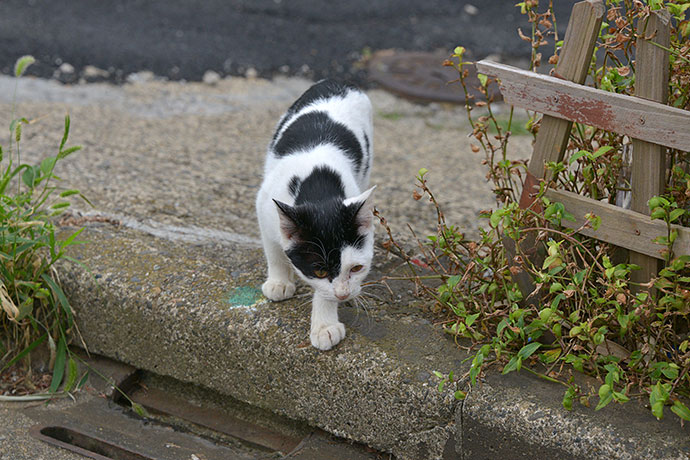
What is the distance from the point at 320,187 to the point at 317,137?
394 mm

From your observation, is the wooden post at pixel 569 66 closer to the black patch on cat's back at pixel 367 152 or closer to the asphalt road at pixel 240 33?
the black patch on cat's back at pixel 367 152

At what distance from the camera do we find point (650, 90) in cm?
212

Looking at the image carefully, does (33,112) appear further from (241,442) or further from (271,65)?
(241,442)

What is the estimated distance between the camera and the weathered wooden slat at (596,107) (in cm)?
205

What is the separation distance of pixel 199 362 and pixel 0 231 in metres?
0.87

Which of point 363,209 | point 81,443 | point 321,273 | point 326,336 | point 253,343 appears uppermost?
point 363,209

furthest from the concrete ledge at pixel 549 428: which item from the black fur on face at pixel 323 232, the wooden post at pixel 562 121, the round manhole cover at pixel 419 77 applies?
the round manhole cover at pixel 419 77

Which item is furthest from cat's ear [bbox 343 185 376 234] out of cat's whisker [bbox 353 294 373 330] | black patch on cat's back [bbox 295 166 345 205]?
cat's whisker [bbox 353 294 373 330]

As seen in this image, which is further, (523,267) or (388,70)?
(388,70)

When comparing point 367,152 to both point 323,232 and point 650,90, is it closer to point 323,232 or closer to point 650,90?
point 323,232

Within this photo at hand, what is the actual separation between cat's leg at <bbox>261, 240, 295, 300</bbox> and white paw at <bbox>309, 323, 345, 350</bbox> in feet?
0.92

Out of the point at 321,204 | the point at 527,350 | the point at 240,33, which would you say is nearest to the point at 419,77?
the point at 240,33

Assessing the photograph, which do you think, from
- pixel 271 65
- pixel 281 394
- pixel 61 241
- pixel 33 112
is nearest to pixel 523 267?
pixel 281 394

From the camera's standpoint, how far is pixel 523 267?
234cm
